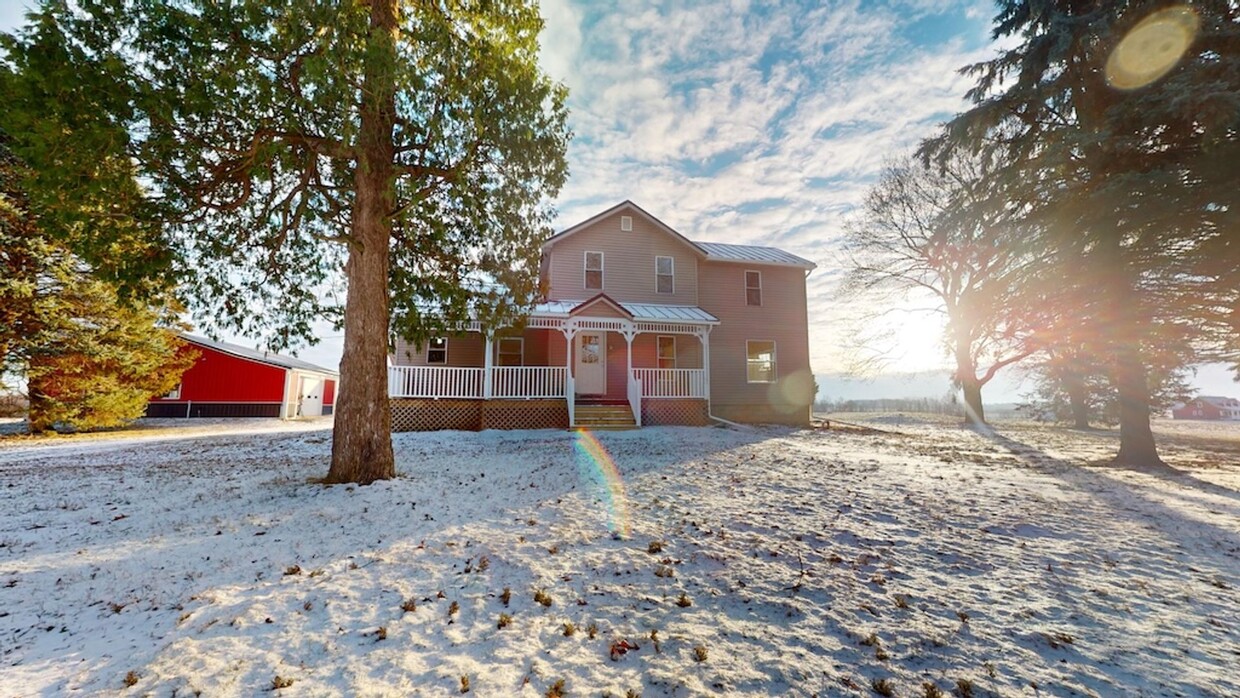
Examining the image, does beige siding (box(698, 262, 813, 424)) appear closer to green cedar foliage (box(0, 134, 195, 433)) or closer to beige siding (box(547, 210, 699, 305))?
beige siding (box(547, 210, 699, 305))

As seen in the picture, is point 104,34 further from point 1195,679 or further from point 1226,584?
point 1226,584

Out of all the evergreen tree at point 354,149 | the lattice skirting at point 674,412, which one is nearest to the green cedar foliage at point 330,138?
the evergreen tree at point 354,149

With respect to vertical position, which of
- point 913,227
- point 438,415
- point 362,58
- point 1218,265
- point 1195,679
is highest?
point 913,227

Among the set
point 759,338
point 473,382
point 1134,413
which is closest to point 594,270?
point 473,382

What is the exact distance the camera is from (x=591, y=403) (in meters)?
14.5

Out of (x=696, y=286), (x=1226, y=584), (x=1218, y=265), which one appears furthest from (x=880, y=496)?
(x=696, y=286)

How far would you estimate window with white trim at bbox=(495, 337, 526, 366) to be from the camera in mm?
16359

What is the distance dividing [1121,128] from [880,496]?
8.26 m

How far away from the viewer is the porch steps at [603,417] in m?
13.4

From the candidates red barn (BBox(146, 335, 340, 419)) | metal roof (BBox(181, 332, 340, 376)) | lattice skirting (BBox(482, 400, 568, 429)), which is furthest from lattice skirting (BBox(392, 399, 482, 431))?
red barn (BBox(146, 335, 340, 419))

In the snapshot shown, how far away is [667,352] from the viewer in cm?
1728

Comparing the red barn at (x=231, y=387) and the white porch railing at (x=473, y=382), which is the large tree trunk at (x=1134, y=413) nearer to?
the white porch railing at (x=473, y=382)

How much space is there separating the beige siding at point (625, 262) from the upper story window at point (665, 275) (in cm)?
12

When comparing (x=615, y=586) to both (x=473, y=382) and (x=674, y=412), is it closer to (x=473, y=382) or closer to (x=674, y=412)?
(x=473, y=382)
